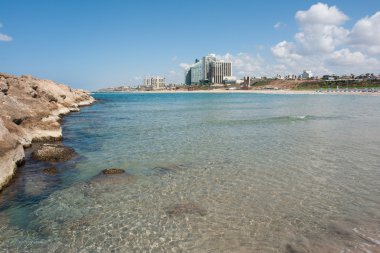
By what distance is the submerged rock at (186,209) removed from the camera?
34.4 ft

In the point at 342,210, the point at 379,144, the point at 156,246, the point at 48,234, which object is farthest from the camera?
the point at 379,144

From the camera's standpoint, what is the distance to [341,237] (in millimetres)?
8688

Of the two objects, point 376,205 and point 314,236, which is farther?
point 376,205

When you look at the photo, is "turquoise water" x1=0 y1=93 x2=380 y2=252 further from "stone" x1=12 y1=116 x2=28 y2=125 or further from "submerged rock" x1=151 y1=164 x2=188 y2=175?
"stone" x1=12 y1=116 x2=28 y2=125

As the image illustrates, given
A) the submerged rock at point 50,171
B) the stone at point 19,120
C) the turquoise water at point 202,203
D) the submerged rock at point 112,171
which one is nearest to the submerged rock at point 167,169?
the turquoise water at point 202,203

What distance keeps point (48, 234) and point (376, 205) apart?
10744 mm

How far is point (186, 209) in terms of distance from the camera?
1083cm

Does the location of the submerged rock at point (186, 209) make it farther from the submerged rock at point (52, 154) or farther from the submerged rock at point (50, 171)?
the submerged rock at point (52, 154)

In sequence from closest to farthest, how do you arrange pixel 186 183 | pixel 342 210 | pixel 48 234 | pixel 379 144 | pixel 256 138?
pixel 48 234
pixel 342 210
pixel 186 183
pixel 379 144
pixel 256 138

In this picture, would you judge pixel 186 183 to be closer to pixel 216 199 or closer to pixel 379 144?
pixel 216 199

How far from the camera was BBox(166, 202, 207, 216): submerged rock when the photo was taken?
10.5 m

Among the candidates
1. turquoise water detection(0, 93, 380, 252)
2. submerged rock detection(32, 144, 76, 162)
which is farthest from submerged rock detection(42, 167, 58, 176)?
submerged rock detection(32, 144, 76, 162)

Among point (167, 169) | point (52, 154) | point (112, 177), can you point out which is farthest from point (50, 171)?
point (167, 169)

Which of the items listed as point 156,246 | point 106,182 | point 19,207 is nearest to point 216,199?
point 156,246
